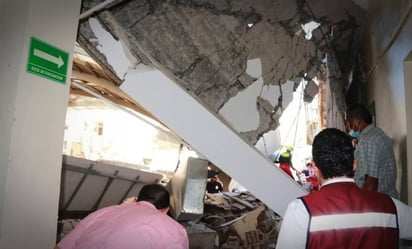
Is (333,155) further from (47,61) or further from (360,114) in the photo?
(47,61)

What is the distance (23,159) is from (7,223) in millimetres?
362

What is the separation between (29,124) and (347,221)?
180 cm

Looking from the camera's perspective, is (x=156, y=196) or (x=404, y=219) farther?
(x=156, y=196)

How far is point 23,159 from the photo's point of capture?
7.29 feet

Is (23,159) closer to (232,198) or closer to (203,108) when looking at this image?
(203,108)

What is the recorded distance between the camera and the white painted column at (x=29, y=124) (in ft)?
7.13

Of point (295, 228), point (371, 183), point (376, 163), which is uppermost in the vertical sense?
point (376, 163)

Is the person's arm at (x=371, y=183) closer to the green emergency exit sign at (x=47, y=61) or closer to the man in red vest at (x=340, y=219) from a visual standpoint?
the man in red vest at (x=340, y=219)

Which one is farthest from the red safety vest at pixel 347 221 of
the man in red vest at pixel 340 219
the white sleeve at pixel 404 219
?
the white sleeve at pixel 404 219

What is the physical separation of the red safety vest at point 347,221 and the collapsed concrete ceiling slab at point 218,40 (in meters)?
1.61

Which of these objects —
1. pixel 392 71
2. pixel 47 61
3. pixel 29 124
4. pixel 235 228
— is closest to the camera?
pixel 29 124

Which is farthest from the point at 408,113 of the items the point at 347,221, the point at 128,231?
the point at 128,231

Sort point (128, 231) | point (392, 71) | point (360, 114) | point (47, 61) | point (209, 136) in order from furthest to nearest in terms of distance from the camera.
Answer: point (392, 71) → point (360, 114) → point (209, 136) → point (47, 61) → point (128, 231)

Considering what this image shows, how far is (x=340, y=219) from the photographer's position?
161 cm
